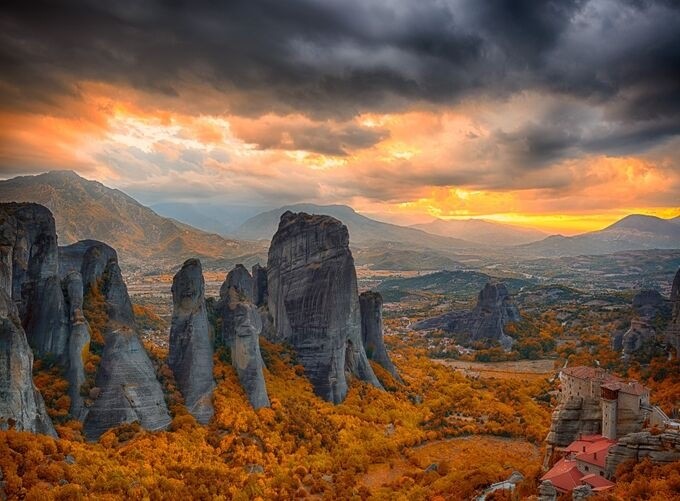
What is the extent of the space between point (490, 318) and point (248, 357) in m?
92.5

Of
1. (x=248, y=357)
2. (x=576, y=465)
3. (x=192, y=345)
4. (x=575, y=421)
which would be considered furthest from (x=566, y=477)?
(x=192, y=345)

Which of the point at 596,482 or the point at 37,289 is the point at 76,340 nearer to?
the point at 37,289

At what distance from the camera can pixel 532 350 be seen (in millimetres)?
121812

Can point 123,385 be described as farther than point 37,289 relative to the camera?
No

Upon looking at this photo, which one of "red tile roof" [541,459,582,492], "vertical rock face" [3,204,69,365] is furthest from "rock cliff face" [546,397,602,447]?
"vertical rock face" [3,204,69,365]

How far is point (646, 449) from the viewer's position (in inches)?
1220

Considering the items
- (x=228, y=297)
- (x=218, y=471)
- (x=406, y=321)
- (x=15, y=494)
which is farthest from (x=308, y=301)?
(x=406, y=321)

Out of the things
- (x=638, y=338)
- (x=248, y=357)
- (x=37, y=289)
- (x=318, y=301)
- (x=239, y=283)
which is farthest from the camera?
(x=638, y=338)

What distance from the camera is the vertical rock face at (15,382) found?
33.8 m

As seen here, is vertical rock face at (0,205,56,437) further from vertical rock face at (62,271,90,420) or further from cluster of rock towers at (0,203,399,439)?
vertical rock face at (62,271,90,420)

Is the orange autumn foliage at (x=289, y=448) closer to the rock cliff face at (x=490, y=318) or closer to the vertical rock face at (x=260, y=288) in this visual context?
the vertical rock face at (x=260, y=288)

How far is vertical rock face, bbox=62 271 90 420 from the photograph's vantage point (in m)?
42.7

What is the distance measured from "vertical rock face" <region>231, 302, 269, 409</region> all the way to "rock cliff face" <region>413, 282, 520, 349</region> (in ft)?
286

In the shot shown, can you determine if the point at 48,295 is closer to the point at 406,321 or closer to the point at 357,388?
the point at 357,388
